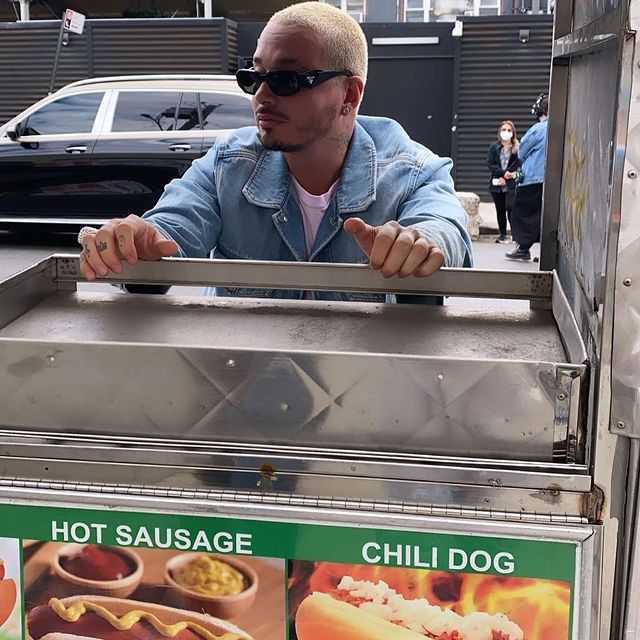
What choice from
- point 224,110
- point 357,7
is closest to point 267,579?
point 224,110

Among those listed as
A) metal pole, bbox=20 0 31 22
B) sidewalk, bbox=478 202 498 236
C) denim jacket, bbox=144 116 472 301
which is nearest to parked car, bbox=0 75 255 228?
sidewalk, bbox=478 202 498 236

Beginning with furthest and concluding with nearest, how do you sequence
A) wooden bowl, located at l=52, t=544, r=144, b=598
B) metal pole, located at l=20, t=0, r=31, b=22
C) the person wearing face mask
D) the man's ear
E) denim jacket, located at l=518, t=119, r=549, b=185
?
metal pole, located at l=20, t=0, r=31, b=22
the person wearing face mask
denim jacket, located at l=518, t=119, r=549, b=185
the man's ear
wooden bowl, located at l=52, t=544, r=144, b=598

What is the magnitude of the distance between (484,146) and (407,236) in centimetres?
1415

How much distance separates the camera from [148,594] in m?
1.41

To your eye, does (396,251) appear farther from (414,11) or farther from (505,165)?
(414,11)

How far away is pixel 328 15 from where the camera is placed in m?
2.20

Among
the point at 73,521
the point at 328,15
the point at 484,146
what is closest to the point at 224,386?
the point at 73,521

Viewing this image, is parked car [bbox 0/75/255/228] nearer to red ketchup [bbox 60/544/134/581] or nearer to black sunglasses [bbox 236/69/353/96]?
black sunglasses [bbox 236/69/353/96]

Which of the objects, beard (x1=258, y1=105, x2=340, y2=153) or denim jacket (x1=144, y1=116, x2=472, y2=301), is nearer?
beard (x1=258, y1=105, x2=340, y2=153)

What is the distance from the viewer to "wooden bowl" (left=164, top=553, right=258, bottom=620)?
138 cm

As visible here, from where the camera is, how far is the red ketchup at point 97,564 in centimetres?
141

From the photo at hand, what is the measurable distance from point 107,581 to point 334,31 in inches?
56.6

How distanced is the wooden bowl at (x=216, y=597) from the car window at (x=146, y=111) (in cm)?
848

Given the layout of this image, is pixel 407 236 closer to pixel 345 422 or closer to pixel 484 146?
pixel 345 422
